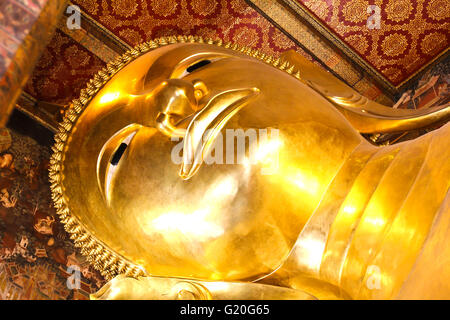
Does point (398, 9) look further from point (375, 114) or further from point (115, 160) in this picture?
point (115, 160)

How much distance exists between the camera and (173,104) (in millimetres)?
1297

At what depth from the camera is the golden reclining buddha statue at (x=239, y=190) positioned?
1252 millimetres

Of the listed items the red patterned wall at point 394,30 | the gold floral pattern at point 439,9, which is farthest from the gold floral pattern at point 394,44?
the gold floral pattern at point 439,9

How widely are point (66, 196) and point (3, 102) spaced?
661mm

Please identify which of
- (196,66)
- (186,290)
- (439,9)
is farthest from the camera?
(439,9)

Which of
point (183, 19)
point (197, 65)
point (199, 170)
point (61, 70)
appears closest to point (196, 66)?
point (197, 65)

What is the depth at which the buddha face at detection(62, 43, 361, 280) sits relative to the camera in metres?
1.30

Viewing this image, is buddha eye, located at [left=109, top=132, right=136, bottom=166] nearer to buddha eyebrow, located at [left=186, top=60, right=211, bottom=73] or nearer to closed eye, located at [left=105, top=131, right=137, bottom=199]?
closed eye, located at [left=105, top=131, right=137, bottom=199]

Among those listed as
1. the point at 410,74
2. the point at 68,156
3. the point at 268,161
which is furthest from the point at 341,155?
the point at 410,74

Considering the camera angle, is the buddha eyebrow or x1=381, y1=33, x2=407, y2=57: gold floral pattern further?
x1=381, y1=33, x2=407, y2=57: gold floral pattern

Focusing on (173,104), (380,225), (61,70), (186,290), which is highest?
(61,70)

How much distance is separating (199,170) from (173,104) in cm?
19

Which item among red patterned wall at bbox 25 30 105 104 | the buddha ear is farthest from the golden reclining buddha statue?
red patterned wall at bbox 25 30 105 104

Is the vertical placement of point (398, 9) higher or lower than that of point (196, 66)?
higher
